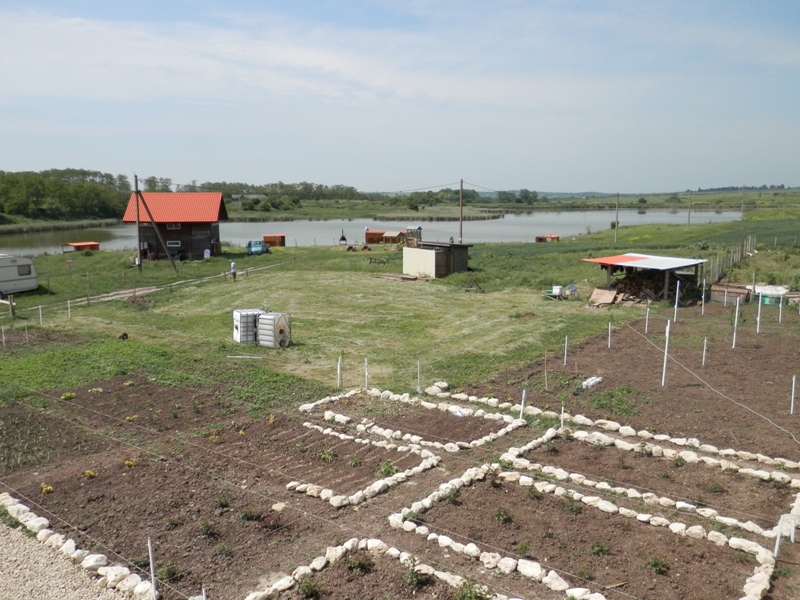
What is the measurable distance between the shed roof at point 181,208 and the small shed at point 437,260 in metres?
17.8

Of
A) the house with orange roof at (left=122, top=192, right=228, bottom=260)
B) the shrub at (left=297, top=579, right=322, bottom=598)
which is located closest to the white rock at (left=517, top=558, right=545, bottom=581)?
the shrub at (left=297, top=579, right=322, bottom=598)

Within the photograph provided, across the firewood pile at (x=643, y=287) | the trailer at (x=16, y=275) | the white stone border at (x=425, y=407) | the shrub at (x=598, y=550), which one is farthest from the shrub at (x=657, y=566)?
the trailer at (x=16, y=275)

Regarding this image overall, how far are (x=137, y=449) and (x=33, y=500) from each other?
7.87ft

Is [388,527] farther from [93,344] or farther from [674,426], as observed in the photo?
[93,344]

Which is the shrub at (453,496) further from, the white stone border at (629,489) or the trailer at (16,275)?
the trailer at (16,275)

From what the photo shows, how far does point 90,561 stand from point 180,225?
42.5 metres

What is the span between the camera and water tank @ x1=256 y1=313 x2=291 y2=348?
2261 centimetres

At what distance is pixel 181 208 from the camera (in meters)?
50.2

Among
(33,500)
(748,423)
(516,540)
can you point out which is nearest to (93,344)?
(33,500)

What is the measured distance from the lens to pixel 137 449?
13.7 metres

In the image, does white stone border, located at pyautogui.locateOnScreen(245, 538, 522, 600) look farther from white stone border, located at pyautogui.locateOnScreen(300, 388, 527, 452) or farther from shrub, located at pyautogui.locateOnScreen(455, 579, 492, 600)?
white stone border, located at pyautogui.locateOnScreen(300, 388, 527, 452)

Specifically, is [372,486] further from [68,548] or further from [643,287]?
[643,287]

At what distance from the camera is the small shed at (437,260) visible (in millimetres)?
38906

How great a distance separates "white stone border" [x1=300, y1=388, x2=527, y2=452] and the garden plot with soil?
23 cm
